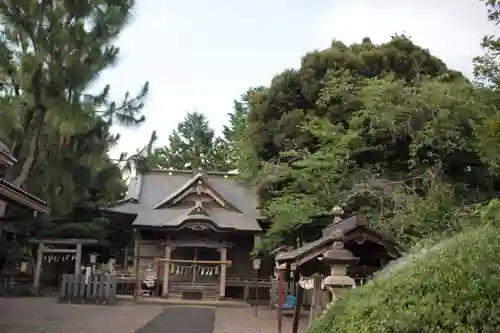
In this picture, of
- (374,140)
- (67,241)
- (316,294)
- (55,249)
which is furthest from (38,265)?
(316,294)

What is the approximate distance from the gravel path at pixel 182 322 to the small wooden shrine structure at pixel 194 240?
438cm

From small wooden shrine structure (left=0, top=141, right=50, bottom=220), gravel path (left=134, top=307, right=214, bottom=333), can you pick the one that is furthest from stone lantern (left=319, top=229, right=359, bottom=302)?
gravel path (left=134, top=307, right=214, bottom=333)

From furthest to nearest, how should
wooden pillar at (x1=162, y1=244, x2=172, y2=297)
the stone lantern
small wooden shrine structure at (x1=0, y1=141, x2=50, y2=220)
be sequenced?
1. wooden pillar at (x1=162, y1=244, x2=172, y2=297)
2. small wooden shrine structure at (x1=0, y1=141, x2=50, y2=220)
3. the stone lantern

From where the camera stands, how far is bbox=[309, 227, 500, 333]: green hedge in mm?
3658

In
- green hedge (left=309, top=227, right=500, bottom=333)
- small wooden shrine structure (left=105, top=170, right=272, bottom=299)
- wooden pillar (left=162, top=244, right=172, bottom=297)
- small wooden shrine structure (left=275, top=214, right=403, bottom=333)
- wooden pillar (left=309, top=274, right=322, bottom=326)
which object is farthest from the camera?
small wooden shrine structure (left=105, top=170, right=272, bottom=299)

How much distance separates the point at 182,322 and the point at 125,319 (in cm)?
158

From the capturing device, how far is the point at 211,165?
159 feet

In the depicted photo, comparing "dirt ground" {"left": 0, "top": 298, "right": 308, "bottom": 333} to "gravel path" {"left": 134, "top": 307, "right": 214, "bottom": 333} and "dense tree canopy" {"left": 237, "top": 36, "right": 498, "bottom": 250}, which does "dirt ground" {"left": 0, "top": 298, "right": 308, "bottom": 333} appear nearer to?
"gravel path" {"left": 134, "top": 307, "right": 214, "bottom": 333}

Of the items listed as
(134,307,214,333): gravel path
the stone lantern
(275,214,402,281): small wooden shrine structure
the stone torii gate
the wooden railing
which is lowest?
(134,307,214,333): gravel path

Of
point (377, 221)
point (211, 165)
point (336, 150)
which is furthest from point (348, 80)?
point (211, 165)

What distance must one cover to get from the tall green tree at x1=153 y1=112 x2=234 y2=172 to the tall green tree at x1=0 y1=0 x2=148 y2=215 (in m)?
30.7

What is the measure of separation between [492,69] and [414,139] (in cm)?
463

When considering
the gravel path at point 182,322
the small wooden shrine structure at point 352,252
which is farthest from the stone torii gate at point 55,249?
the small wooden shrine structure at point 352,252

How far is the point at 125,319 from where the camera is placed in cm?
1520
